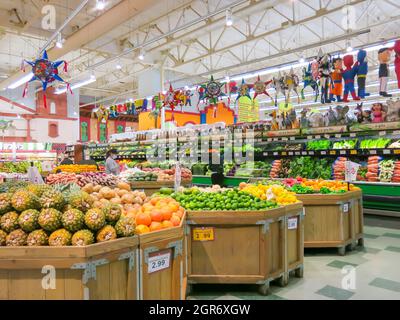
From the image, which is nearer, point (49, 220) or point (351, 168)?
point (49, 220)

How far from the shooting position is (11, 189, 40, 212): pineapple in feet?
7.27

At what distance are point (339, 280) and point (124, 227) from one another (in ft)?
8.85

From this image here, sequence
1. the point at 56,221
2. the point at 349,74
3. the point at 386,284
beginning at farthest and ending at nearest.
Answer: the point at 349,74 → the point at 386,284 → the point at 56,221

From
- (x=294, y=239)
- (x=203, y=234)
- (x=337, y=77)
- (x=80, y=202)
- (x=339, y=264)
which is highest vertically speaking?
(x=337, y=77)

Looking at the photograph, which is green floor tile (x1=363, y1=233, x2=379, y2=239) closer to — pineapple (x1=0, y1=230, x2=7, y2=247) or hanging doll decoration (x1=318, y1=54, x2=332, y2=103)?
hanging doll decoration (x1=318, y1=54, x2=332, y2=103)

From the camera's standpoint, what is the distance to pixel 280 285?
12.2 ft

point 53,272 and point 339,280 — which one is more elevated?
point 53,272

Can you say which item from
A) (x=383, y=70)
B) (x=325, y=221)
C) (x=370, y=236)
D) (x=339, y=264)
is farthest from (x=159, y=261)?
(x=383, y=70)

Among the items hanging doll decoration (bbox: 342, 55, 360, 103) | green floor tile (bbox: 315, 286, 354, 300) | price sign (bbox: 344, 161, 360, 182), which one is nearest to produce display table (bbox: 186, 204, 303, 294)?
green floor tile (bbox: 315, 286, 354, 300)

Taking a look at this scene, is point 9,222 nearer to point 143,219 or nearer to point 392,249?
point 143,219

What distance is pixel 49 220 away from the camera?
83.0 inches

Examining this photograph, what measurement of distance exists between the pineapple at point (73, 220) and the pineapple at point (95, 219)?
4 cm

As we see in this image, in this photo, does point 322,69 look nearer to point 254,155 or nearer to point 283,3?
point 254,155

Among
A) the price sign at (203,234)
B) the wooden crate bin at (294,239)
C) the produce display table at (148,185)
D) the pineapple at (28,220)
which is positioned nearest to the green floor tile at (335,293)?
the wooden crate bin at (294,239)
